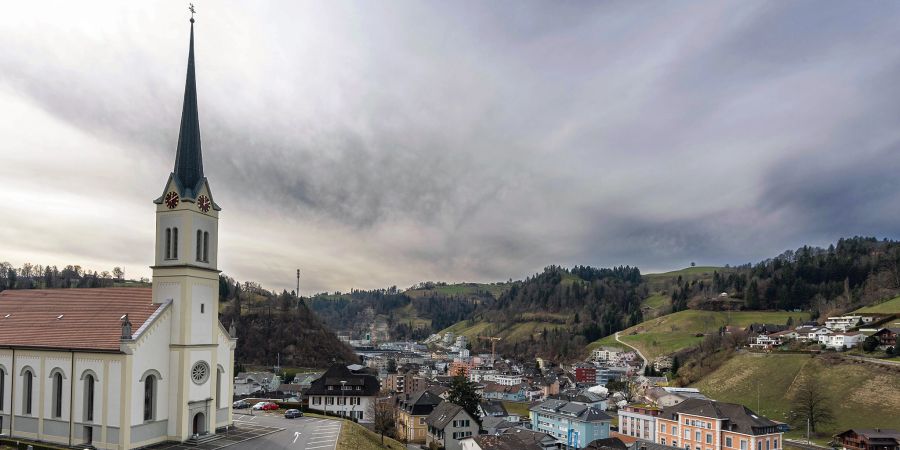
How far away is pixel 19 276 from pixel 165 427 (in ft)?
629

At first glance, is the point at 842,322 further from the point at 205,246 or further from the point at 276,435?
the point at 205,246

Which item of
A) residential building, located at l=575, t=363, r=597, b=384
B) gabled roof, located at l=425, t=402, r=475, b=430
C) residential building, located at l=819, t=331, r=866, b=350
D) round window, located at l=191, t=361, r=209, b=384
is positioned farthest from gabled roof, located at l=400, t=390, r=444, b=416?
residential building, located at l=575, t=363, r=597, b=384

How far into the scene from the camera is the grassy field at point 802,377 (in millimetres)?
79494

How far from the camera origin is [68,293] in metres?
43.4

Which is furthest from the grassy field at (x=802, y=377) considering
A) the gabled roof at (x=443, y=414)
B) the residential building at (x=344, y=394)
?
the residential building at (x=344, y=394)

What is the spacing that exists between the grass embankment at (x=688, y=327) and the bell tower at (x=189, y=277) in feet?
471

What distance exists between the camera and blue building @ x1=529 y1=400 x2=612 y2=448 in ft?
262

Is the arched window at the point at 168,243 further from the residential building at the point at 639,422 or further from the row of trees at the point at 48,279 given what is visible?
the row of trees at the point at 48,279

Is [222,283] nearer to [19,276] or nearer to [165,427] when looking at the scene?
[19,276]

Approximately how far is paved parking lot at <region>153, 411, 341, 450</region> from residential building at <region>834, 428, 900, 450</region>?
5656 centimetres

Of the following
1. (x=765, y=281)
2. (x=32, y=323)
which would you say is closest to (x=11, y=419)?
(x=32, y=323)

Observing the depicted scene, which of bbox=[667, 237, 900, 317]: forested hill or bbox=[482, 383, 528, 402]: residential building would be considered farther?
bbox=[667, 237, 900, 317]: forested hill

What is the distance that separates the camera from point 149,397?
38281mm

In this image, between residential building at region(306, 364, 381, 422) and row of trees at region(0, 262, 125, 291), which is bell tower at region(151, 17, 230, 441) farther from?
row of trees at region(0, 262, 125, 291)
